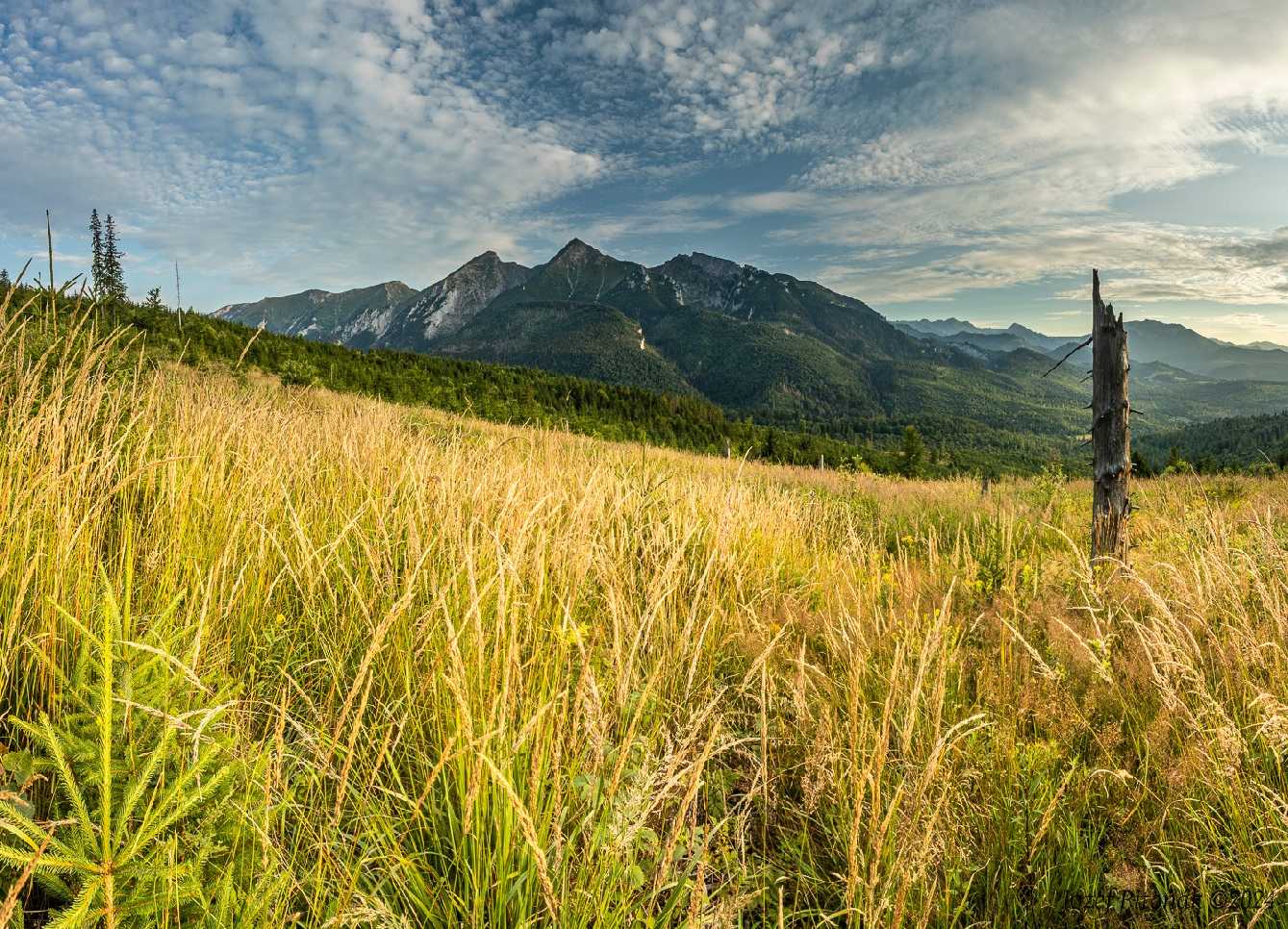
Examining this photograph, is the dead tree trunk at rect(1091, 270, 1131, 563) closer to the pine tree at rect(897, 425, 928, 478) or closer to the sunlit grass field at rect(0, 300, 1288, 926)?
the sunlit grass field at rect(0, 300, 1288, 926)

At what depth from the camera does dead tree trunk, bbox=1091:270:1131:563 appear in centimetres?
525

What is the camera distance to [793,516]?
5996 millimetres

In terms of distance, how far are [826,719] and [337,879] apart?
56.5 inches

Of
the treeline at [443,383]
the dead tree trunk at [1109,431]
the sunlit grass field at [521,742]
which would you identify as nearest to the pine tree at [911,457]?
the treeline at [443,383]

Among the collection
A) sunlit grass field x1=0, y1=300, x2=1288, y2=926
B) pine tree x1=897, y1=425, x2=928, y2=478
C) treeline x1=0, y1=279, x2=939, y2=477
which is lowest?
pine tree x1=897, y1=425, x2=928, y2=478

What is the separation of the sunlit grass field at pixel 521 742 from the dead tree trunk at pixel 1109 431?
160 cm

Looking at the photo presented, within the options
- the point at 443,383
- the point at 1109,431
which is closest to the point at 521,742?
the point at 1109,431

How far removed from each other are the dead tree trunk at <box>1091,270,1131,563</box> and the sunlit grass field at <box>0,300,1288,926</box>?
1.60 metres

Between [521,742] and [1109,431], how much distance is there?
6284 mm

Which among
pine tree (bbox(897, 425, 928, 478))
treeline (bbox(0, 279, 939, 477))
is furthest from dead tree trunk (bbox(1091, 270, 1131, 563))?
pine tree (bbox(897, 425, 928, 478))

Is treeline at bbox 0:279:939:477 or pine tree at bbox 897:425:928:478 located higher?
treeline at bbox 0:279:939:477

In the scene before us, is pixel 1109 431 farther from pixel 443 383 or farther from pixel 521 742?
pixel 443 383

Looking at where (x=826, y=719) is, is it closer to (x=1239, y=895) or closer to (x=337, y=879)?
(x=1239, y=895)

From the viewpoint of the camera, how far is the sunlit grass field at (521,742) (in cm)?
122
